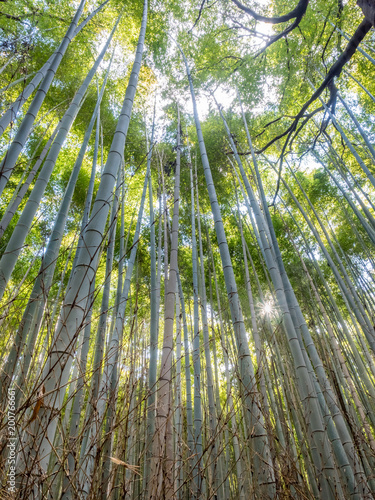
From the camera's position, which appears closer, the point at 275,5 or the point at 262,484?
the point at 262,484

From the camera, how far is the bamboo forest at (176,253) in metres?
1.06

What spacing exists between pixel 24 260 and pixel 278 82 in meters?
5.01

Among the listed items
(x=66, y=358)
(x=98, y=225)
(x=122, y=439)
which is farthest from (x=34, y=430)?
(x=98, y=225)

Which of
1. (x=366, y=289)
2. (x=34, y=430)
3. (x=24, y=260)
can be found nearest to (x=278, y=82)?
(x=366, y=289)

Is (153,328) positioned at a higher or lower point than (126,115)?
lower

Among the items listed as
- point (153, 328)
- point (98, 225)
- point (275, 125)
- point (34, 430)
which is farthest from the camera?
point (275, 125)

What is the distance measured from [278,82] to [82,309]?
4.22 meters

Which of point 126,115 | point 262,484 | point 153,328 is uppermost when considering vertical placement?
point 126,115

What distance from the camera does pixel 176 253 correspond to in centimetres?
219

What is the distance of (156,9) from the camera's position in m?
4.14

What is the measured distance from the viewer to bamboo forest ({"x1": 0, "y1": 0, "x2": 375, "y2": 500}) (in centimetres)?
106

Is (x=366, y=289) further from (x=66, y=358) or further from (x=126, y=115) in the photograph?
(x=66, y=358)

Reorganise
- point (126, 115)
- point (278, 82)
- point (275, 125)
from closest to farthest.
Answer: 1. point (126, 115)
2. point (278, 82)
3. point (275, 125)

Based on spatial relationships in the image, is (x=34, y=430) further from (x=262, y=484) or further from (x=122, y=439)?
(x=262, y=484)
